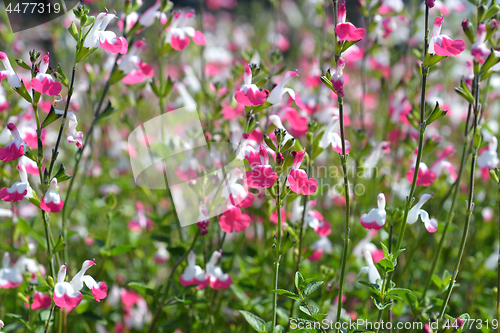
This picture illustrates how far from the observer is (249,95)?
1.33m

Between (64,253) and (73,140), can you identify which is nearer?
(73,140)

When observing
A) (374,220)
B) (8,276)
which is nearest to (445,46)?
(374,220)

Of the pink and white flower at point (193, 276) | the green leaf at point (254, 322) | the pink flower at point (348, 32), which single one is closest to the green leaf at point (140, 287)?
the pink and white flower at point (193, 276)

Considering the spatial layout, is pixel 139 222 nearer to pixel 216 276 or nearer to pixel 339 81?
pixel 216 276

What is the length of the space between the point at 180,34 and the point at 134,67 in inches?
9.3

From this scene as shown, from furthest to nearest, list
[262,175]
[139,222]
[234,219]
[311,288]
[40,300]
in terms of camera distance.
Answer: [139,222]
[40,300]
[234,219]
[311,288]
[262,175]

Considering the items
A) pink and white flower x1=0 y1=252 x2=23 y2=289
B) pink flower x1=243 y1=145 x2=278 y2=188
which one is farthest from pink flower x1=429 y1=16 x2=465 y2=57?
pink and white flower x1=0 y1=252 x2=23 y2=289

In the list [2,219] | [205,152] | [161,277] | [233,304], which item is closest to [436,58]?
[205,152]

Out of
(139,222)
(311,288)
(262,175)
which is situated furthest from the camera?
(139,222)

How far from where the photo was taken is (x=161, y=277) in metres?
2.73

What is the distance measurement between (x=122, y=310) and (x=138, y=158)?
84 centimetres

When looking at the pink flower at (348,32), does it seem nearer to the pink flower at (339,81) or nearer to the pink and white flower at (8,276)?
the pink flower at (339,81)

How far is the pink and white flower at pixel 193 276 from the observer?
157 cm

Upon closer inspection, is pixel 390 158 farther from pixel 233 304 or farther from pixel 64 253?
pixel 64 253
